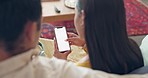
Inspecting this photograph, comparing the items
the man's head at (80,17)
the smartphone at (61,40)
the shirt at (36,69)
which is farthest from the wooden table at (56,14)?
the shirt at (36,69)

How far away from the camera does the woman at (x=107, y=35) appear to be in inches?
40.2

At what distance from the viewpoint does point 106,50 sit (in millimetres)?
1077

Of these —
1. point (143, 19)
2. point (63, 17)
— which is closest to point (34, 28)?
point (63, 17)

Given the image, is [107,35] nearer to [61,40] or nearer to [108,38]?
[108,38]

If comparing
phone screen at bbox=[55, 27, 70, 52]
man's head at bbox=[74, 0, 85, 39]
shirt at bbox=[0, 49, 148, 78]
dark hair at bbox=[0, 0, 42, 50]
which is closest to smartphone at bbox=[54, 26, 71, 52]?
phone screen at bbox=[55, 27, 70, 52]

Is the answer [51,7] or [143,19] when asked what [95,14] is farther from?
[143,19]

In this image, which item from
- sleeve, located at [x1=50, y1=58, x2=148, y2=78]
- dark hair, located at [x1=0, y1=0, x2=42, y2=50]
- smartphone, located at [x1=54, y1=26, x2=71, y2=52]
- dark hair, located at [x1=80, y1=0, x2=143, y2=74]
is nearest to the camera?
dark hair, located at [x1=0, y1=0, x2=42, y2=50]

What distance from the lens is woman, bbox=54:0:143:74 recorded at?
1021mm

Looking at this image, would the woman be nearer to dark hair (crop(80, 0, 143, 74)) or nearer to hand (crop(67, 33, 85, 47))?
dark hair (crop(80, 0, 143, 74))

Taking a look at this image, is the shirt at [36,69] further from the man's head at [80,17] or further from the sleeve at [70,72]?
the man's head at [80,17]

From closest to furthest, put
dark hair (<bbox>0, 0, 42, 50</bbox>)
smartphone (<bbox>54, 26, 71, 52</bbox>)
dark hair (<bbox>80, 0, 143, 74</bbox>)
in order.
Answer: dark hair (<bbox>0, 0, 42, 50</bbox>)
dark hair (<bbox>80, 0, 143, 74</bbox>)
smartphone (<bbox>54, 26, 71, 52</bbox>)

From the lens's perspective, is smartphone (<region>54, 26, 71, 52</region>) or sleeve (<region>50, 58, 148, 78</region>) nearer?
sleeve (<region>50, 58, 148, 78</region>)

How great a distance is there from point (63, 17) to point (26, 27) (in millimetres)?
825

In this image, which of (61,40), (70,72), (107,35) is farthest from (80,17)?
(70,72)
